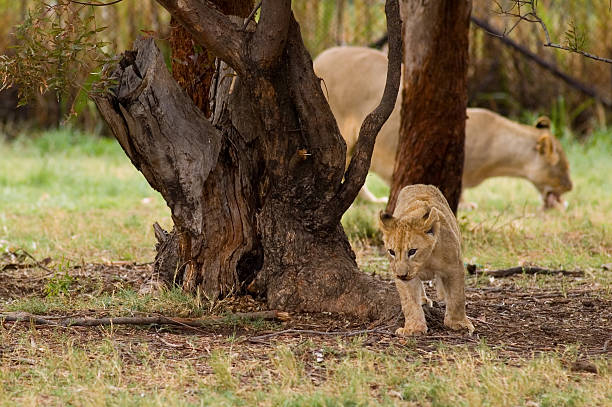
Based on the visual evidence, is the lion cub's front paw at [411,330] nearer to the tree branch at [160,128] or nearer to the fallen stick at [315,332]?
the fallen stick at [315,332]

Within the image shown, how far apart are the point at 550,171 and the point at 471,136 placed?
86 centimetres

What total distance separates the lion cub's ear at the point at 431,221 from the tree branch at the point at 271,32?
3.52 ft

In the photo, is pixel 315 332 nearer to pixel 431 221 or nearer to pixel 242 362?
pixel 242 362

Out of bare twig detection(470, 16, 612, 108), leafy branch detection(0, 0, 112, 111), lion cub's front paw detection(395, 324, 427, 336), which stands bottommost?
lion cub's front paw detection(395, 324, 427, 336)

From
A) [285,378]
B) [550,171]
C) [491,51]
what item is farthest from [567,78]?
[285,378]

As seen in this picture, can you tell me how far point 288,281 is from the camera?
520 centimetres

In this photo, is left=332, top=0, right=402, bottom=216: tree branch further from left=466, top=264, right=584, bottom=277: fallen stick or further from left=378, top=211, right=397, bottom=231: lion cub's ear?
left=466, top=264, right=584, bottom=277: fallen stick

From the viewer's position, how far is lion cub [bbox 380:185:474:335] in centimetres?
452

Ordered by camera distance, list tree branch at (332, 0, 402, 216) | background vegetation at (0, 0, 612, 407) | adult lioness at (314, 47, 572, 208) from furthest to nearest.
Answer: adult lioness at (314, 47, 572, 208) → tree branch at (332, 0, 402, 216) → background vegetation at (0, 0, 612, 407)

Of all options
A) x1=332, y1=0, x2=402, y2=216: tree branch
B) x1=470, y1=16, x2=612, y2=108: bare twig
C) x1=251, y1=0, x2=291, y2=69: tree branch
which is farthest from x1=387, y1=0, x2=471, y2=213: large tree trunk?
x1=470, y1=16, x2=612, y2=108: bare twig

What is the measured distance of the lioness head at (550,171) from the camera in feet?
31.4

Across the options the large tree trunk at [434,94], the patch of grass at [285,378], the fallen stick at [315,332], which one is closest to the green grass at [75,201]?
the large tree trunk at [434,94]

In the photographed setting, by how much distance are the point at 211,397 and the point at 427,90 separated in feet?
12.7

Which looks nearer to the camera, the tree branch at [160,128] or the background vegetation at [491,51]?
the tree branch at [160,128]
